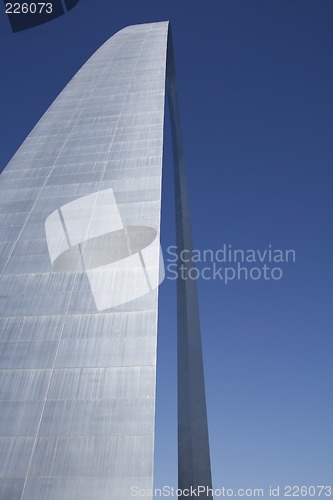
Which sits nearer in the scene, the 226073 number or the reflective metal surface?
the reflective metal surface

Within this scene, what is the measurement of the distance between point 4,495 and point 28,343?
3521mm

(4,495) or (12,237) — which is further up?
(12,237)

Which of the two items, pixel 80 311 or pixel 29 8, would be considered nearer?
pixel 80 311

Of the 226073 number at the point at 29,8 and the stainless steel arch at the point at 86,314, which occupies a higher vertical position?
the 226073 number at the point at 29,8

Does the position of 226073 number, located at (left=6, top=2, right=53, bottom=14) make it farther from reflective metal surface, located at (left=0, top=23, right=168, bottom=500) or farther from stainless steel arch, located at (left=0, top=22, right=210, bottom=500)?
reflective metal surface, located at (left=0, top=23, right=168, bottom=500)

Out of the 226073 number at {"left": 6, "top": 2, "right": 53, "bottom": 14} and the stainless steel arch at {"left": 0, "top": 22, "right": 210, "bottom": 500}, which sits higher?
the 226073 number at {"left": 6, "top": 2, "right": 53, "bottom": 14}

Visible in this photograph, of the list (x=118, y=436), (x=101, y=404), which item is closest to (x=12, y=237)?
(x=101, y=404)

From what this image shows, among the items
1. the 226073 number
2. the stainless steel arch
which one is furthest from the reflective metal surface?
the 226073 number

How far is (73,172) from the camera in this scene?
16.4m

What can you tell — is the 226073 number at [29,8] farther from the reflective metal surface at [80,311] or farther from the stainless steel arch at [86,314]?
the reflective metal surface at [80,311]

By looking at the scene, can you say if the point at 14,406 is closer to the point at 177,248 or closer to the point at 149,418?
the point at 149,418

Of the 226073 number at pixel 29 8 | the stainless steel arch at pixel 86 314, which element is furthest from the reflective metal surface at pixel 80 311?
the 226073 number at pixel 29 8

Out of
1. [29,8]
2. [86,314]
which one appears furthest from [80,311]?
[29,8]

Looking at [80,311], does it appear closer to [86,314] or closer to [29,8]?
[86,314]
